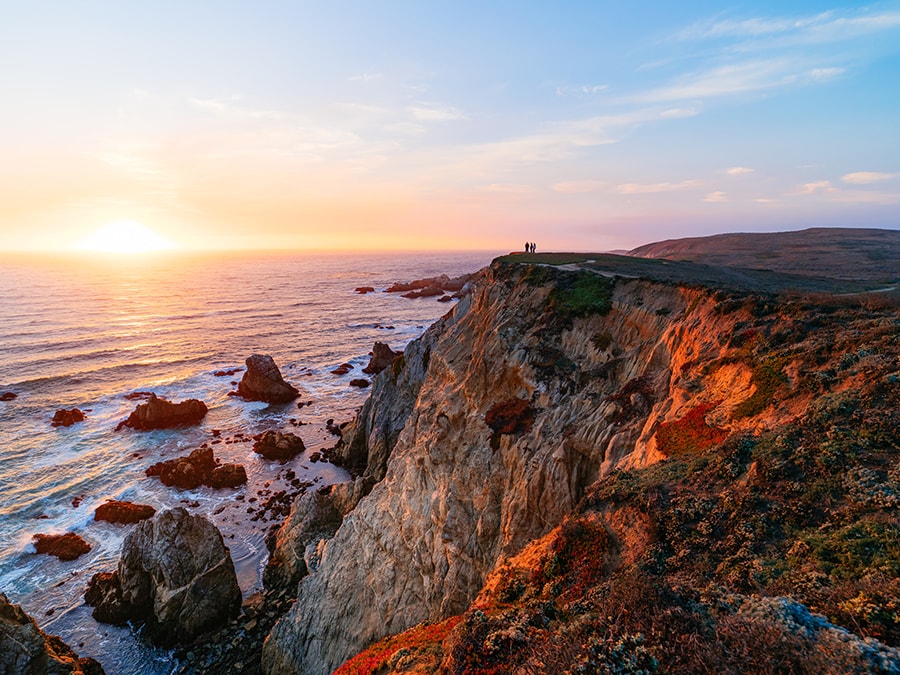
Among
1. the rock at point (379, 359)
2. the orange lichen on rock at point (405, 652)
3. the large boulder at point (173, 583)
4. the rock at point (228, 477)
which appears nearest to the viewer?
the orange lichen on rock at point (405, 652)

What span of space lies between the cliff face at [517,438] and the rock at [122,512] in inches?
574

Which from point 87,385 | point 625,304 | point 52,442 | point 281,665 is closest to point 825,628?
point 625,304

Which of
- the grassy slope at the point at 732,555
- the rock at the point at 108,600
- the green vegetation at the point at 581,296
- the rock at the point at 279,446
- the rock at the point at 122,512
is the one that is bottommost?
the rock at the point at 108,600

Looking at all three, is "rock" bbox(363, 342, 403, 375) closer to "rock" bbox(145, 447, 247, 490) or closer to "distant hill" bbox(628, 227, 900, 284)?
"rock" bbox(145, 447, 247, 490)

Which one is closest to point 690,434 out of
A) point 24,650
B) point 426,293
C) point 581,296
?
point 581,296

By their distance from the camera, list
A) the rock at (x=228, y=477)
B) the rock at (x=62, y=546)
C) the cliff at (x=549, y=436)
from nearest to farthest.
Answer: the cliff at (x=549, y=436), the rock at (x=62, y=546), the rock at (x=228, y=477)

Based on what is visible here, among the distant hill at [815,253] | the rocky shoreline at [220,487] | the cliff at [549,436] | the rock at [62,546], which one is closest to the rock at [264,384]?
the rocky shoreline at [220,487]

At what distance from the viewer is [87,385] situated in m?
58.9

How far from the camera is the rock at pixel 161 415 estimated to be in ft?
158

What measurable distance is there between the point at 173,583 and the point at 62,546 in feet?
43.7

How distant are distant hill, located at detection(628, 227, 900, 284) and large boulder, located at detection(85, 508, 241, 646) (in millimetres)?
50316

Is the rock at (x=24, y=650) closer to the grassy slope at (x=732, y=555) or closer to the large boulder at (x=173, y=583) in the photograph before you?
the large boulder at (x=173, y=583)

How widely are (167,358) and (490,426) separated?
7119 centimetres

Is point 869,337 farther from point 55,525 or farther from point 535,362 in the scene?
point 55,525
